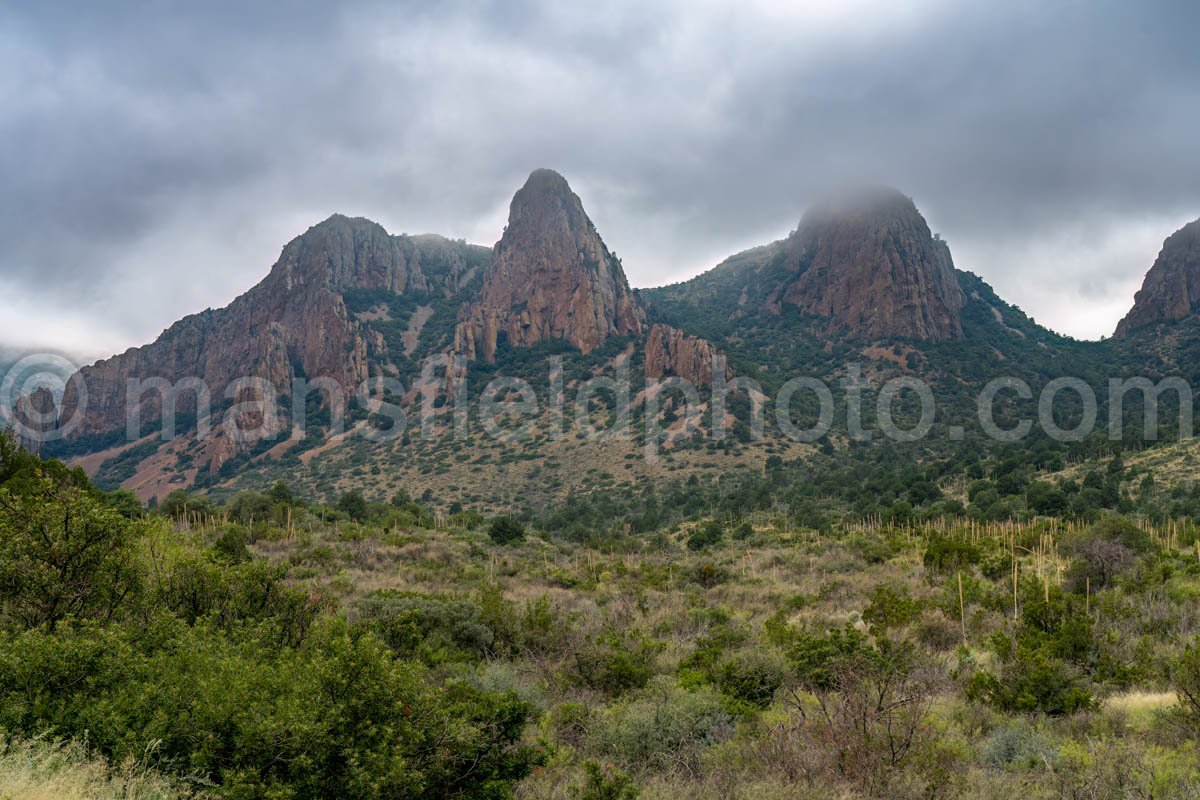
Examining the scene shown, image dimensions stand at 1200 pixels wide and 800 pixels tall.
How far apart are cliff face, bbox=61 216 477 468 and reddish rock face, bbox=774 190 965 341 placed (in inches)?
2825

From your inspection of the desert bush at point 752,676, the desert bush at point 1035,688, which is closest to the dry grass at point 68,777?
the desert bush at point 752,676

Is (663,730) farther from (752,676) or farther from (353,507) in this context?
(353,507)

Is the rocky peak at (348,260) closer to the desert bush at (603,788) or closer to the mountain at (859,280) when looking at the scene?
the mountain at (859,280)

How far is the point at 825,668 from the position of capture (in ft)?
27.1

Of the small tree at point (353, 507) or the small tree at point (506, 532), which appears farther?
the small tree at point (353, 507)

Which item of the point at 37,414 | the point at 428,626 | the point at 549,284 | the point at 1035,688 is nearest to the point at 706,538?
the point at 428,626

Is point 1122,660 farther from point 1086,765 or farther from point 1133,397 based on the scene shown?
point 1133,397

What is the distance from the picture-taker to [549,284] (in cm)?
9319

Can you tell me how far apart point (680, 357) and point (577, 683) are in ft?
194

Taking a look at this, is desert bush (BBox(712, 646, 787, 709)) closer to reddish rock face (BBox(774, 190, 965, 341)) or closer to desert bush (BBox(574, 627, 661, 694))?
desert bush (BBox(574, 627, 661, 694))

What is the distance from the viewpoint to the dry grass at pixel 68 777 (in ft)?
12.5

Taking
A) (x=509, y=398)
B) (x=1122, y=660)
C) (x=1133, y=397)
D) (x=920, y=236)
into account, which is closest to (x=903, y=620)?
(x=1122, y=660)

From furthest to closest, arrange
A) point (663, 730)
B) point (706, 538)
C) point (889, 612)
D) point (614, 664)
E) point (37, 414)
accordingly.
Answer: point (37, 414) → point (706, 538) → point (889, 612) → point (614, 664) → point (663, 730)

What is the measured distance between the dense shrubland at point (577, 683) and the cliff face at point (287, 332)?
81.3 metres
